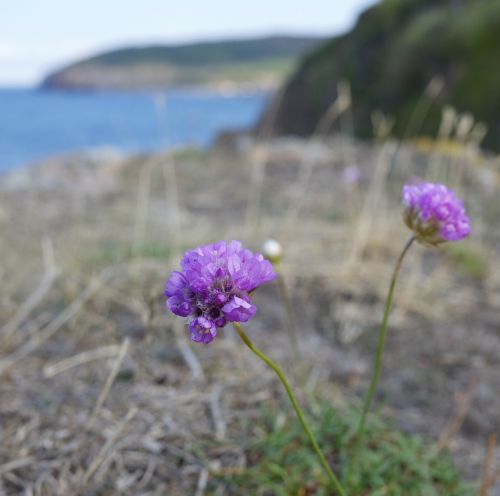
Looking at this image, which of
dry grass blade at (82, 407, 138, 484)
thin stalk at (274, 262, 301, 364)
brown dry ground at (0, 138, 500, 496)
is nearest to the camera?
dry grass blade at (82, 407, 138, 484)

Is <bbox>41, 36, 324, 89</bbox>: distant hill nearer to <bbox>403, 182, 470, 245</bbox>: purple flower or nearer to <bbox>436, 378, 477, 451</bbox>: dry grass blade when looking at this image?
<bbox>436, 378, 477, 451</bbox>: dry grass blade

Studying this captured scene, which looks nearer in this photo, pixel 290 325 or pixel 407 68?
pixel 290 325

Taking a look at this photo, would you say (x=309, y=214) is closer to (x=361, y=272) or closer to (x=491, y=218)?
(x=491, y=218)

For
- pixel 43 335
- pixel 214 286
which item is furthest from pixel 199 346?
pixel 214 286

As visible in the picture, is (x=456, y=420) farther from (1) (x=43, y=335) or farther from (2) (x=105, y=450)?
(1) (x=43, y=335)

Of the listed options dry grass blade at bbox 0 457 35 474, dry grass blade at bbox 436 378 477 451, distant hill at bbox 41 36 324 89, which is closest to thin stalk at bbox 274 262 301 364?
dry grass blade at bbox 436 378 477 451

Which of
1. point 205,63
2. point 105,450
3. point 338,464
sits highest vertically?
point 105,450

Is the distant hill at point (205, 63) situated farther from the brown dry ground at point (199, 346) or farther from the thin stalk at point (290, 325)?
the thin stalk at point (290, 325)
